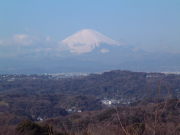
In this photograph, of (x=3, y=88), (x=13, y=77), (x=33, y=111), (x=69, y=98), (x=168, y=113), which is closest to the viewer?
(x=168, y=113)

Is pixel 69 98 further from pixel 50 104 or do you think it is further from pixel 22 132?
pixel 22 132

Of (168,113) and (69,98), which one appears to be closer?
(168,113)

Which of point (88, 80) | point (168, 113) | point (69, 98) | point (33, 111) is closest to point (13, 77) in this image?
point (88, 80)

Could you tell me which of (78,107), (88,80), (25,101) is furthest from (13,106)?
(88,80)

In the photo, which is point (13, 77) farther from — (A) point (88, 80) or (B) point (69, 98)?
(B) point (69, 98)

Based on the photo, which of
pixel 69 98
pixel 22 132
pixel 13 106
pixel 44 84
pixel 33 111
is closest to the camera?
pixel 22 132

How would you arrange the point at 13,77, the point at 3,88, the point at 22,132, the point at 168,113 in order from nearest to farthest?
the point at 22,132 → the point at 168,113 → the point at 3,88 → the point at 13,77

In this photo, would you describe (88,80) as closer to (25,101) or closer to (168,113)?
(25,101)

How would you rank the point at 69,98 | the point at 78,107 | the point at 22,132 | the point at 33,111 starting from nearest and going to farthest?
the point at 22,132 → the point at 33,111 → the point at 78,107 → the point at 69,98

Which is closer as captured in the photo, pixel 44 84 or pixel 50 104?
pixel 50 104
